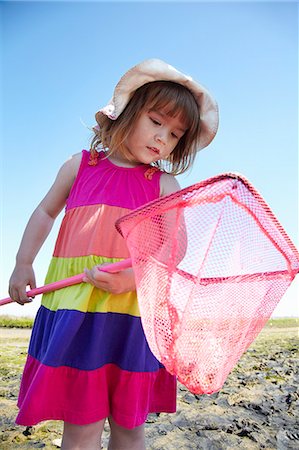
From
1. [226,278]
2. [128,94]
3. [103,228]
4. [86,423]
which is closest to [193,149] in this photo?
[128,94]

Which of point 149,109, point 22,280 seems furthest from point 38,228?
point 149,109

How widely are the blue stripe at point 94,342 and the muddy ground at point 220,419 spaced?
864mm

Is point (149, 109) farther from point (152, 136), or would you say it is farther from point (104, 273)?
point (104, 273)

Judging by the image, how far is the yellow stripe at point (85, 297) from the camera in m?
1.50

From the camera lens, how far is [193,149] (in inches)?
77.5

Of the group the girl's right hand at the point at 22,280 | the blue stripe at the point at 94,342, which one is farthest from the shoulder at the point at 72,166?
the blue stripe at the point at 94,342

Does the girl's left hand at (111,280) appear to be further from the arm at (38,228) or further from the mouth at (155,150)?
the mouth at (155,150)

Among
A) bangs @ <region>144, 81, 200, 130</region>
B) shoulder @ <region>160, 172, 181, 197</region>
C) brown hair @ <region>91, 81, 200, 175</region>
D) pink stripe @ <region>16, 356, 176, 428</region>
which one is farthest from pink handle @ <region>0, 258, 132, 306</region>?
bangs @ <region>144, 81, 200, 130</region>

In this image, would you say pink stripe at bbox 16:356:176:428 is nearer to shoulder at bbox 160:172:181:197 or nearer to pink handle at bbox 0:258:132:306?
pink handle at bbox 0:258:132:306

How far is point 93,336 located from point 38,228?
22.3 inches

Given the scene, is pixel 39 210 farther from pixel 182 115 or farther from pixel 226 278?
pixel 226 278

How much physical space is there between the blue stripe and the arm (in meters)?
0.26

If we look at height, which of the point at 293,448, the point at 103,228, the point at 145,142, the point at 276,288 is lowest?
the point at 293,448

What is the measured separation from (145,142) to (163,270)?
1.95ft
